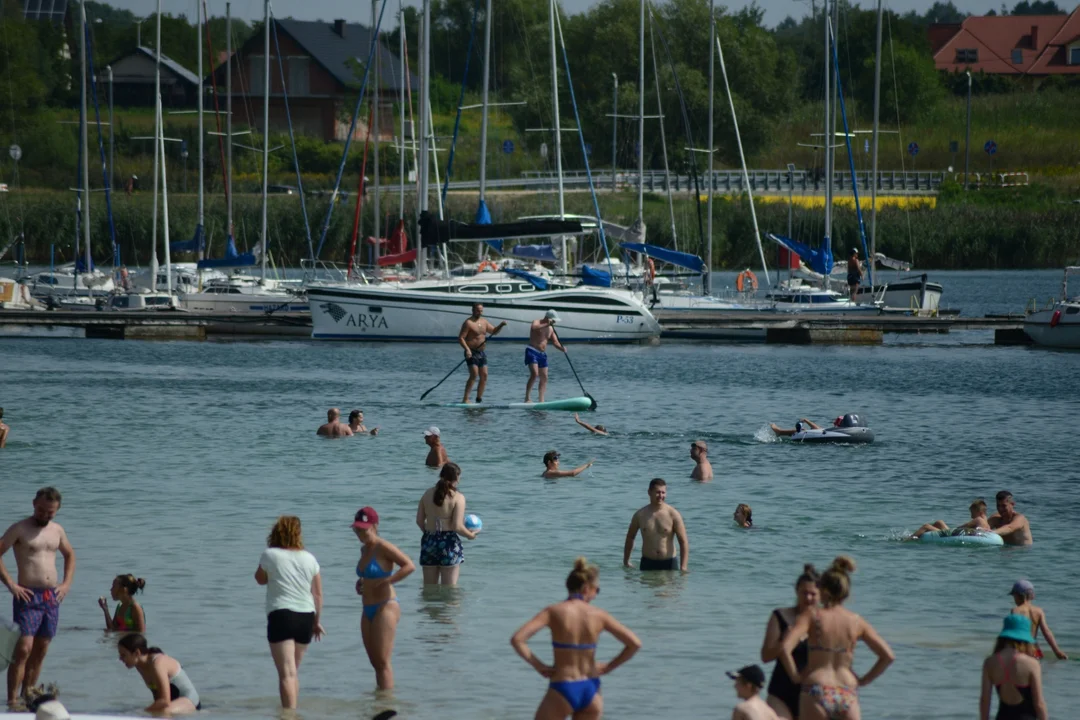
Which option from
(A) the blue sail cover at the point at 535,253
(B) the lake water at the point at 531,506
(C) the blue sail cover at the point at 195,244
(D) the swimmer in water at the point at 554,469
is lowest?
(B) the lake water at the point at 531,506

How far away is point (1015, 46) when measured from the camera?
132m

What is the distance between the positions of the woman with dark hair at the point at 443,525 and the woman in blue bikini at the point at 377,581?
5.64ft

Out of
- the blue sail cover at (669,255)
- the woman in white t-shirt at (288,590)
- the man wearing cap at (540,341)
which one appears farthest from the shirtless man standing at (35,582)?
the blue sail cover at (669,255)

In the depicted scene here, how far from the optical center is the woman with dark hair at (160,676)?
10.8m

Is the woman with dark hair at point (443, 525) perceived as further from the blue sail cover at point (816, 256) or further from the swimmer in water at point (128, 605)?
the blue sail cover at point (816, 256)

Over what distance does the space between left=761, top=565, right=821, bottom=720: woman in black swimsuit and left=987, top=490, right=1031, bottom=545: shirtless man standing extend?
30.6ft

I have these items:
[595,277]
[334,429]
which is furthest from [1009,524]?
[595,277]

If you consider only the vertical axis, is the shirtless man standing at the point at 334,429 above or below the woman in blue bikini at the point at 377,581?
below

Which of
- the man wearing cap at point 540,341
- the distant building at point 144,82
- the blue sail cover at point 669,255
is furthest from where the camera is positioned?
the distant building at point 144,82

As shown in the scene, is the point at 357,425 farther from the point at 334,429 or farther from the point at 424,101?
the point at 424,101

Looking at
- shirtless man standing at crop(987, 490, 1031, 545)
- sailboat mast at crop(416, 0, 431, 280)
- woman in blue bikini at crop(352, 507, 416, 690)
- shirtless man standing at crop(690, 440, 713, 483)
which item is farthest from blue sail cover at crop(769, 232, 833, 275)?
woman in blue bikini at crop(352, 507, 416, 690)

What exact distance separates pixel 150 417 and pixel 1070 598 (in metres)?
20.2

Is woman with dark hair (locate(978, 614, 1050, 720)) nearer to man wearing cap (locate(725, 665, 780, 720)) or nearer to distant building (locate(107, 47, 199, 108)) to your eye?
man wearing cap (locate(725, 665, 780, 720))

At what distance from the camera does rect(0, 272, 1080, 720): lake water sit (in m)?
13.1
